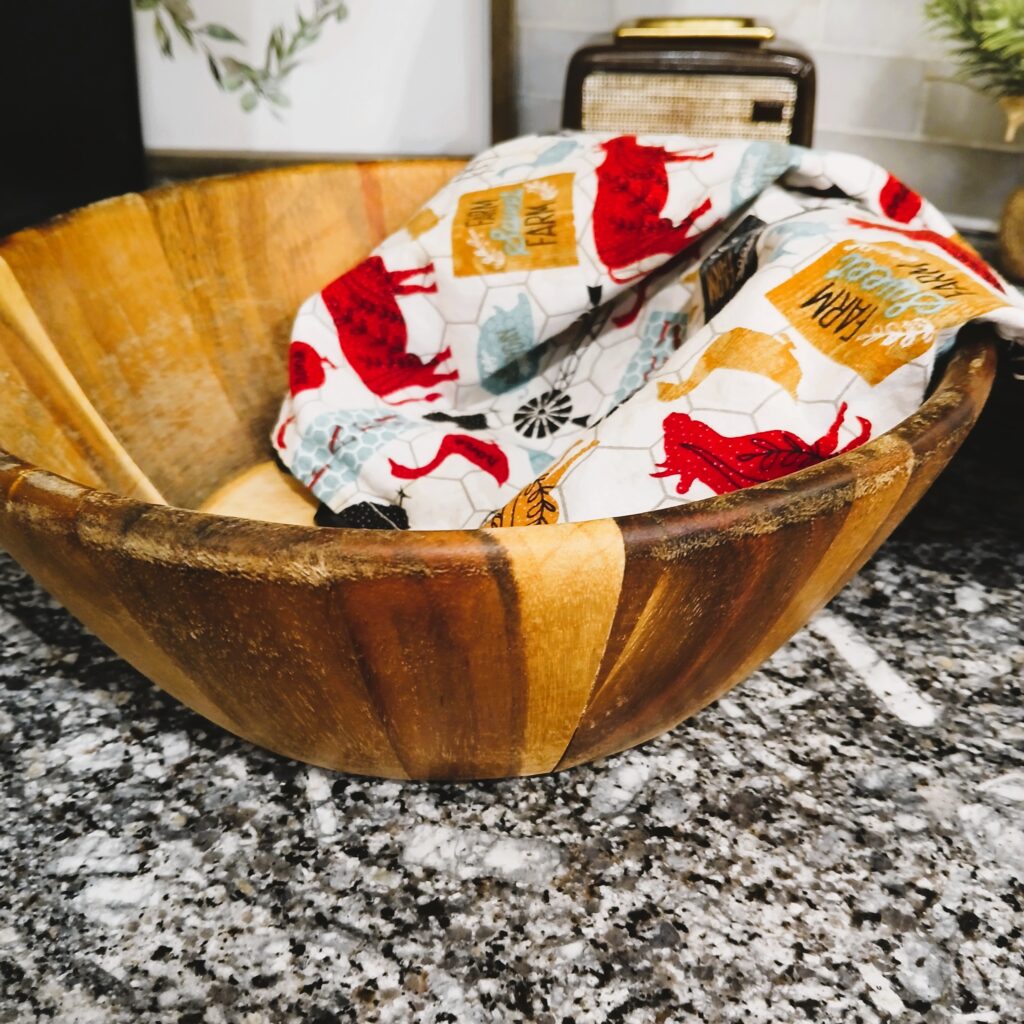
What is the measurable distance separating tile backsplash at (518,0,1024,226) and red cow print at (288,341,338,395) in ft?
1.73

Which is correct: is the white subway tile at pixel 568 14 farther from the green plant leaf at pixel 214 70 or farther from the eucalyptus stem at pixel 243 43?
the green plant leaf at pixel 214 70

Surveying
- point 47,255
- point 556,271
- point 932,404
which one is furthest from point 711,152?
point 47,255

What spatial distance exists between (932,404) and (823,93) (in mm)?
647

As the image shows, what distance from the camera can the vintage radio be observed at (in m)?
0.70

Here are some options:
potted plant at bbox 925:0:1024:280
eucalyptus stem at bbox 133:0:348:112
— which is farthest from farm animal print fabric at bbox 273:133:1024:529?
eucalyptus stem at bbox 133:0:348:112

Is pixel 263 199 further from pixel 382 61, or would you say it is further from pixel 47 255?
pixel 382 61

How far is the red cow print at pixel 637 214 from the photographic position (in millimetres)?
568

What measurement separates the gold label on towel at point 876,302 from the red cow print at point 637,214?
137 millimetres

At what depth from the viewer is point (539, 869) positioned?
0.37 metres

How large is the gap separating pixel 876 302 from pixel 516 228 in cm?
27

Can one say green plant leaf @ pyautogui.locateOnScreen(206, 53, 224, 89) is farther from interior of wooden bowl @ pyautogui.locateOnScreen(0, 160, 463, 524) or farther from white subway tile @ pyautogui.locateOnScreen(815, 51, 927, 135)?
white subway tile @ pyautogui.locateOnScreen(815, 51, 927, 135)

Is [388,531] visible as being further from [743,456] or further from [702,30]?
[702,30]

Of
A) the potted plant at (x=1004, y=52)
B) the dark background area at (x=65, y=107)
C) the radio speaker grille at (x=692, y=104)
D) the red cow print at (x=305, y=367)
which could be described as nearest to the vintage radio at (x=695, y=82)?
the radio speaker grille at (x=692, y=104)

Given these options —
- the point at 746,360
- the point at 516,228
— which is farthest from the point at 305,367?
the point at 746,360
